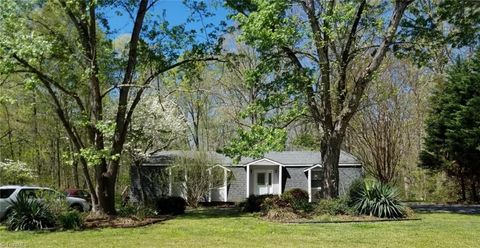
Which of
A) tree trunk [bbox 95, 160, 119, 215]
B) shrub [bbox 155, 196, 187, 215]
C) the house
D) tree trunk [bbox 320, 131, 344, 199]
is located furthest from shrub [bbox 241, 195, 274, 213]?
the house

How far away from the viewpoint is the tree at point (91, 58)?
1630 cm

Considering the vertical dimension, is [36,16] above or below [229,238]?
above

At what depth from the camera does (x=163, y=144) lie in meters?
32.0

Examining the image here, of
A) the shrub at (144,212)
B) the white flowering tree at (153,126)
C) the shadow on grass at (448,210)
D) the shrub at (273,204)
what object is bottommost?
the shrub at (144,212)

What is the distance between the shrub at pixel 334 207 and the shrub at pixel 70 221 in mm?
8086

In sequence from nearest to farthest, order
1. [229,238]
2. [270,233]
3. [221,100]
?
[229,238] → [270,233] → [221,100]

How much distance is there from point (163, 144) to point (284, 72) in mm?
14249

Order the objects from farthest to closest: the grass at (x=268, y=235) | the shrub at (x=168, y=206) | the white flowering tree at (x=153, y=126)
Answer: the white flowering tree at (x=153, y=126) → the shrub at (x=168, y=206) → the grass at (x=268, y=235)

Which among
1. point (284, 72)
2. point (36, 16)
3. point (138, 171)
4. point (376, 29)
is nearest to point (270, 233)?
point (284, 72)

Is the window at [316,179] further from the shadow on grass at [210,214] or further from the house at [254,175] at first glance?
the shadow on grass at [210,214]

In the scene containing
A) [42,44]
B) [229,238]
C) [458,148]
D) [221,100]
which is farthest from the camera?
[221,100]

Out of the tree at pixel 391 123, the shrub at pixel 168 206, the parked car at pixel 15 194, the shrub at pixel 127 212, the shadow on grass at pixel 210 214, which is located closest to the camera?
the parked car at pixel 15 194

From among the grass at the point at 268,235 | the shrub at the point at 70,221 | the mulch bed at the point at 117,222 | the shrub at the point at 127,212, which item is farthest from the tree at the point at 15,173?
the shrub at the point at 70,221

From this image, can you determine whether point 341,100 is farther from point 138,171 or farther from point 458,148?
point 138,171
